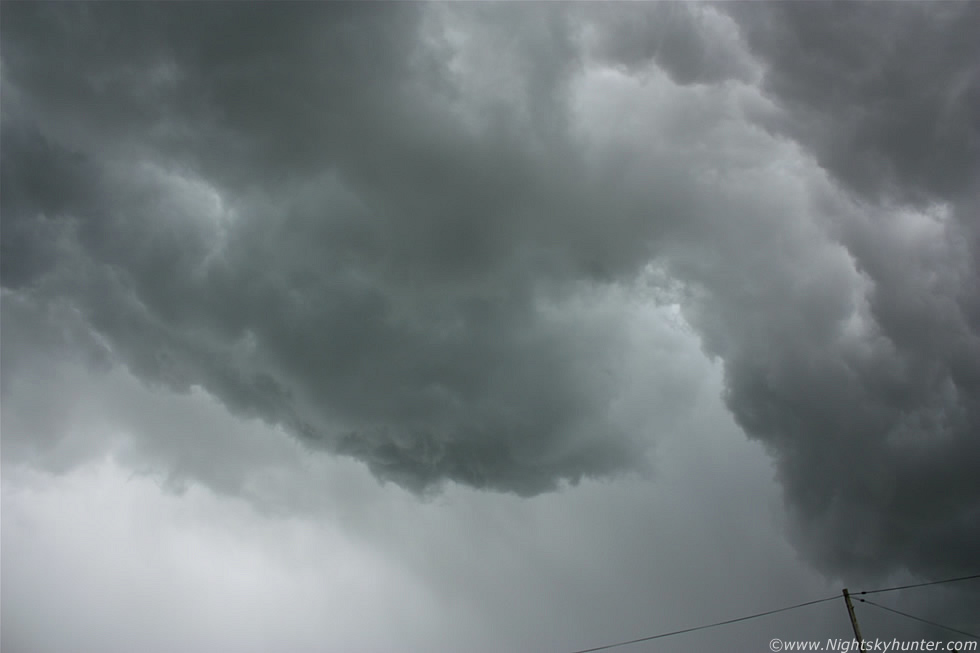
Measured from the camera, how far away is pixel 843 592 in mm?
72938

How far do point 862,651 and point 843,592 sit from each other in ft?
21.0

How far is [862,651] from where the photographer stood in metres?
69.8

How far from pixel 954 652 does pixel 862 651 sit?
17028 millimetres

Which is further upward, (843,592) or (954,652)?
(843,592)

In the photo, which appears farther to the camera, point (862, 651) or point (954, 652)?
point (954, 652)

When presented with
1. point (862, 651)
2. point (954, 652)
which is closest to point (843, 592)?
point (862, 651)

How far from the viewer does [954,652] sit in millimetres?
75750

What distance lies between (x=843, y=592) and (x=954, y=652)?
18.5m

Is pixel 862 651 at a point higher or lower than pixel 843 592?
lower

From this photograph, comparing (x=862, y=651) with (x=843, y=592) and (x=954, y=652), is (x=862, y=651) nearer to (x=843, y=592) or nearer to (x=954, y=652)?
(x=843, y=592)
